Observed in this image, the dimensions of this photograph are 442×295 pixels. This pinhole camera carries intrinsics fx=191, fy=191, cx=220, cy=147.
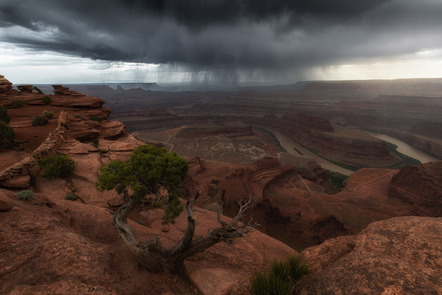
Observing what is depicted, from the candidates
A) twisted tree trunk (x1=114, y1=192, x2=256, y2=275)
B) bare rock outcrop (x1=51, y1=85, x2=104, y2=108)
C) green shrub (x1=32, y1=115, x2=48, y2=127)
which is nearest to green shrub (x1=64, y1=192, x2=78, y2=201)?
twisted tree trunk (x1=114, y1=192, x2=256, y2=275)

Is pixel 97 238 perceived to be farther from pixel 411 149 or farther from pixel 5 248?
pixel 411 149

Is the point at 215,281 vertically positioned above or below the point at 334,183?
above

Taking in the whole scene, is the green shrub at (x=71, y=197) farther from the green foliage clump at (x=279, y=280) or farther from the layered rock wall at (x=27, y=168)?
the green foliage clump at (x=279, y=280)

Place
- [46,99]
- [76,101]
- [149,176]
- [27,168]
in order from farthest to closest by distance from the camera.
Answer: [76,101], [46,99], [27,168], [149,176]

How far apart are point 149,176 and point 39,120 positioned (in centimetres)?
2481

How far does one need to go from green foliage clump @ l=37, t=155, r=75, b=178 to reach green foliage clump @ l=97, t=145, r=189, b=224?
28.9ft

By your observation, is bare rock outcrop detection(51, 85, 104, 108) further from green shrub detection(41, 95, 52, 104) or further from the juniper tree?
the juniper tree

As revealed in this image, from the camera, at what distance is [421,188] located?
3775 centimetres

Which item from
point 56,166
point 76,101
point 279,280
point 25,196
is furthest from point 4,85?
point 279,280

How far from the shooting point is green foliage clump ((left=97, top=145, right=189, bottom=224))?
10523 millimetres

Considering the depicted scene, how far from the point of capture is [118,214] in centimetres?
932

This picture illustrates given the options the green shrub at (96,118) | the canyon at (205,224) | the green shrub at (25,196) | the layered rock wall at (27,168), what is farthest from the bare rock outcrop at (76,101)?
the green shrub at (25,196)

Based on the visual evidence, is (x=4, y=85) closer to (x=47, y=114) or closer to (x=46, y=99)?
(x=46, y=99)

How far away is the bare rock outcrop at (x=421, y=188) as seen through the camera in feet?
A: 114
